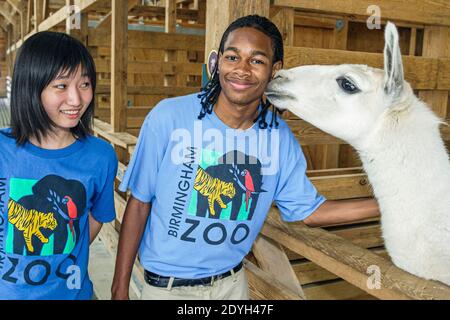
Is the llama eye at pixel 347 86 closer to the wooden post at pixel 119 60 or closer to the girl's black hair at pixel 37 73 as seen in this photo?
the girl's black hair at pixel 37 73

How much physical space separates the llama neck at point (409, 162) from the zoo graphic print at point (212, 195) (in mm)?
457

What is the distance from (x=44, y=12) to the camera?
7.76 metres

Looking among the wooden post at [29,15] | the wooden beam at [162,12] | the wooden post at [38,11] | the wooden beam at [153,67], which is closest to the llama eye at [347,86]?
the wooden beam at [153,67]

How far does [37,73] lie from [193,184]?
0.63 m

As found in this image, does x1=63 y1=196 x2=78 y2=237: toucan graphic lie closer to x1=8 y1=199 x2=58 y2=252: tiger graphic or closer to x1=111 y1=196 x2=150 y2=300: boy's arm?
x1=8 y1=199 x2=58 y2=252: tiger graphic

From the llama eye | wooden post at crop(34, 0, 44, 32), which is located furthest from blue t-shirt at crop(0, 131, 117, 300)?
wooden post at crop(34, 0, 44, 32)

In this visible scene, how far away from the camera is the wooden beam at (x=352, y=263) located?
4.34 feet

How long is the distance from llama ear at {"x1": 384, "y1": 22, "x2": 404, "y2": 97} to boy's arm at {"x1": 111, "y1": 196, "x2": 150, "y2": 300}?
97 centimetres

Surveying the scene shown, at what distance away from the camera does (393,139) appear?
167 centimetres

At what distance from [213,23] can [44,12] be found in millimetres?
6572

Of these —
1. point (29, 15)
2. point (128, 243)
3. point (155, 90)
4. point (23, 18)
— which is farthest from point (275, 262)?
point (23, 18)

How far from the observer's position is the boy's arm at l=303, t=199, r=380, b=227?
5.82ft

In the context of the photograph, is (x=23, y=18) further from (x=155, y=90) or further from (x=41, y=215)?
(x=41, y=215)

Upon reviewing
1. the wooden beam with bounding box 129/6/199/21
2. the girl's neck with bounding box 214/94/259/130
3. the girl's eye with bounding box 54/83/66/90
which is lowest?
the girl's neck with bounding box 214/94/259/130
